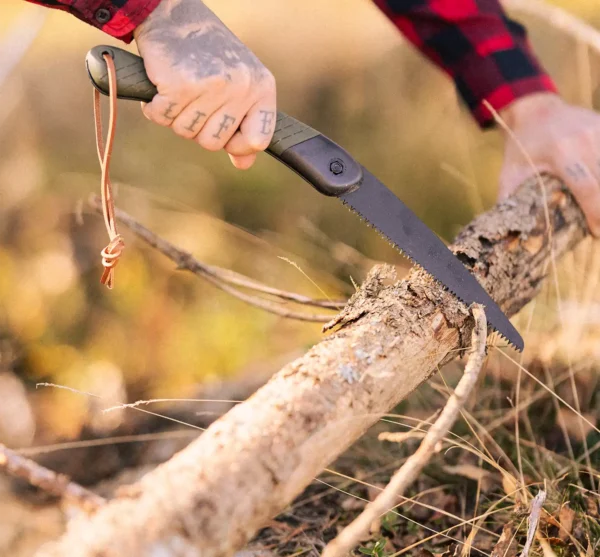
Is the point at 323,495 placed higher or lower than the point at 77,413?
higher

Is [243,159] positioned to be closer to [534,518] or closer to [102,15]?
[102,15]

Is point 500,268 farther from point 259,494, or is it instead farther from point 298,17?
point 298,17

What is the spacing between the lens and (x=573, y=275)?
2.40 m

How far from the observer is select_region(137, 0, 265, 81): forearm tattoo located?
4.81 feet

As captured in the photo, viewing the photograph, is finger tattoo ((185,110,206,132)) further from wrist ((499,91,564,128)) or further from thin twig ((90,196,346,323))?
wrist ((499,91,564,128))

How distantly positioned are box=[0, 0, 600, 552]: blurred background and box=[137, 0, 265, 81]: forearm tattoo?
33.2 inches

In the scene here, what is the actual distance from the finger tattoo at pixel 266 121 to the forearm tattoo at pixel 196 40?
91 millimetres

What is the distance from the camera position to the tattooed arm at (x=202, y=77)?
1465mm

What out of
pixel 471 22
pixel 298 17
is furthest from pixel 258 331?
pixel 298 17

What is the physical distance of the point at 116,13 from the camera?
150 centimetres

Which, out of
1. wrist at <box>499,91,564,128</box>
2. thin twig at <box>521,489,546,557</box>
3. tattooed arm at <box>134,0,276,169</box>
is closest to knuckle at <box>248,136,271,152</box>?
tattooed arm at <box>134,0,276,169</box>

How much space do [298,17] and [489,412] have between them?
139 inches

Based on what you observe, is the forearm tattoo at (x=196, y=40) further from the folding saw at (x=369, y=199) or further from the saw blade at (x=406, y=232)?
the saw blade at (x=406, y=232)

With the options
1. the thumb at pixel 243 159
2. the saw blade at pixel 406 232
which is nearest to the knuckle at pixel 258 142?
the thumb at pixel 243 159
